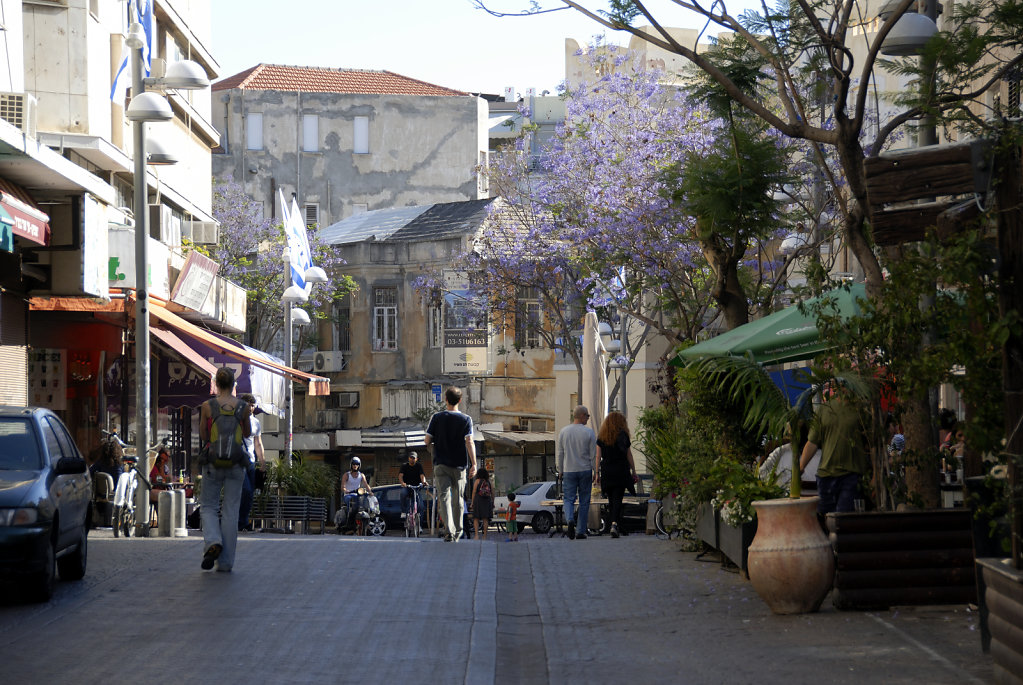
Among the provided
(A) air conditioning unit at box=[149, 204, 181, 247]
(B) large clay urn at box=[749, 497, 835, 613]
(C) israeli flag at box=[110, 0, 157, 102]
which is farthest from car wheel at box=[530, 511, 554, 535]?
(B) large clay urn at box=[749, 497, 835, 613]

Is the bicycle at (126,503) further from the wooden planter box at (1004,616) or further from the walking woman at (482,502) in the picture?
the wooden planter box at (1004,616)

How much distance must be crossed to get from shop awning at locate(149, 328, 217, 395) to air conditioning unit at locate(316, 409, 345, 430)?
108 feet

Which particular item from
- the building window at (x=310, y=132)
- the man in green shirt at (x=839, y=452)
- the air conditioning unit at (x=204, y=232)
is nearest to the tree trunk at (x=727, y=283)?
the man in green shirt at (x=839, y=452)

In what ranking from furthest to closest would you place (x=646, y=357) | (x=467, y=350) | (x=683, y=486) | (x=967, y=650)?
(x=467, y=350) → (x=646, y=357) → (x=683, y=486) → (x=967, y=650)

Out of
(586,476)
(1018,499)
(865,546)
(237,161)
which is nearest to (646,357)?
(237,161)

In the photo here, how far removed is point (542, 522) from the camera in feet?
138

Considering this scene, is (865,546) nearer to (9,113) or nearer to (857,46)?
(9,113)

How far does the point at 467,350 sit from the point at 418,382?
2311mm

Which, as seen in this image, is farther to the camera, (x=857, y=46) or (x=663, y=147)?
(x=857, y=46)

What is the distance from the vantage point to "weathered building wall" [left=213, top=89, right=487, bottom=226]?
64938 mm

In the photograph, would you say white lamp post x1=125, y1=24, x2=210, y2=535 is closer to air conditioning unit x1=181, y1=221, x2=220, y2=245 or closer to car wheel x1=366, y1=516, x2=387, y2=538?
air conditioning unit x1=181, y1=221, x2=220, y2=245

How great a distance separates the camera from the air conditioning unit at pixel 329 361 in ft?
189

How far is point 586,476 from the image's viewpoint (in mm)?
19297

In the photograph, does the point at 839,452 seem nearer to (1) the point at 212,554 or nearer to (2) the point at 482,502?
(1) the point at 212,554
